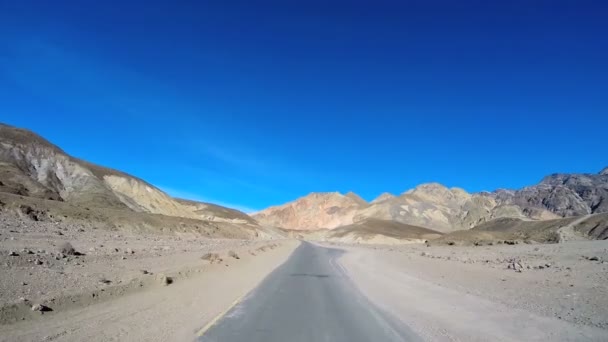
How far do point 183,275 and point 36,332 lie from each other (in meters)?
11.9

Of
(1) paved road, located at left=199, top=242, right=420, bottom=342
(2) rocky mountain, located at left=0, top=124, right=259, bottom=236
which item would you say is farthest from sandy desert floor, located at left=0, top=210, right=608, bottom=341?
(2) rocky mountain, located at left=0, top=124, right=259, bottom=236

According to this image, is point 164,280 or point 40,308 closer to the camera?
point 40,308

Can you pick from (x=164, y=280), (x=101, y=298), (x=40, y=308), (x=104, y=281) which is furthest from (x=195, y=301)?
(x=40, y=308)

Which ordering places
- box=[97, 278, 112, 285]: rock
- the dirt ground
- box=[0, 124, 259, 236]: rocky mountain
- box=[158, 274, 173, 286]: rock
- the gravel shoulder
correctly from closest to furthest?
the dirt ground, the gravel shoulder, box=[97, 278, 112, 285]: rock, box=[158, 274, 173, 286]: rock, box=[0, 124, 259, 236]: rocky mountain

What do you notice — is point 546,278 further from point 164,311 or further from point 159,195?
point 159,195

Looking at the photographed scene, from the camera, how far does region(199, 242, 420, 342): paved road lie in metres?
9.93

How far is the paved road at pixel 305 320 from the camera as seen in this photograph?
9.93m

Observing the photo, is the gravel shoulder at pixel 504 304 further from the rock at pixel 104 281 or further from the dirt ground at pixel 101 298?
the rock at pixel 104 281

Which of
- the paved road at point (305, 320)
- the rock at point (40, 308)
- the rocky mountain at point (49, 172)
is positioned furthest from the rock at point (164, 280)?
the rocky mountain at point (49, 172)

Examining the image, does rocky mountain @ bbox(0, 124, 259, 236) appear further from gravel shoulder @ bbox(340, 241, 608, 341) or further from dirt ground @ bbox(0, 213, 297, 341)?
gravel shoulder @ bbox(340, 241, 608, 341)

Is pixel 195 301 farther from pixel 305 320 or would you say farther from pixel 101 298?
pixel 305 320

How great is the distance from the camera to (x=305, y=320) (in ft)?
39.2

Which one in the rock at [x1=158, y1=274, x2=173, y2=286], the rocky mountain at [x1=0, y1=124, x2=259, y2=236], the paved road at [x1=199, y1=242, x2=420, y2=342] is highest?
the rocky mountain at [x1=0, y1=124, x2=259, y2=236]

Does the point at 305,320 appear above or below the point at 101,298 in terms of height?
below
